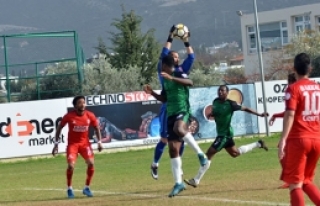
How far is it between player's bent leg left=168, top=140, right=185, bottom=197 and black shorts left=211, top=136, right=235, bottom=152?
208cm

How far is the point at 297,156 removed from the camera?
10680 millimetres

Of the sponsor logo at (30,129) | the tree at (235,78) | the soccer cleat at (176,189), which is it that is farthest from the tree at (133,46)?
the soccer cleat at (176,189)

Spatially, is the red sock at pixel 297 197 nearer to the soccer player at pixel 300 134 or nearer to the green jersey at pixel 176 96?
the soccer player at pixel 300 134

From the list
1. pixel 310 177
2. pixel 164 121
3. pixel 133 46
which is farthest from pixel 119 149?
pixel 133 46

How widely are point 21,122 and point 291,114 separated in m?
22.6

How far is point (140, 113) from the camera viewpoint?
111ft

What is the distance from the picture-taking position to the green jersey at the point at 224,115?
1778 centimetres

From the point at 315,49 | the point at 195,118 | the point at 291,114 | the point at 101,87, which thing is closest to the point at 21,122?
the point at 195,118

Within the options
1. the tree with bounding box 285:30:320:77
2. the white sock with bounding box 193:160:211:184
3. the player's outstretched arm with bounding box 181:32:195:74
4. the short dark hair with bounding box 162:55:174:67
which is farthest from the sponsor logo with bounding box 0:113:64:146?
the tree with bounding box 285:30:320:77

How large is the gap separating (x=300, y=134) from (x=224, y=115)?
715cm

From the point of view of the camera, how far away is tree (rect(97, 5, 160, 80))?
66.7 m

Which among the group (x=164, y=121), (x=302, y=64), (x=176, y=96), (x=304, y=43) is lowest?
(x=164, y=121)

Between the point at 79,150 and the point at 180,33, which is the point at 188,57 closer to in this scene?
the point at 180,33

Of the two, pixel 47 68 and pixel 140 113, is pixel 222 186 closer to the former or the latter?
pixel 140 113
